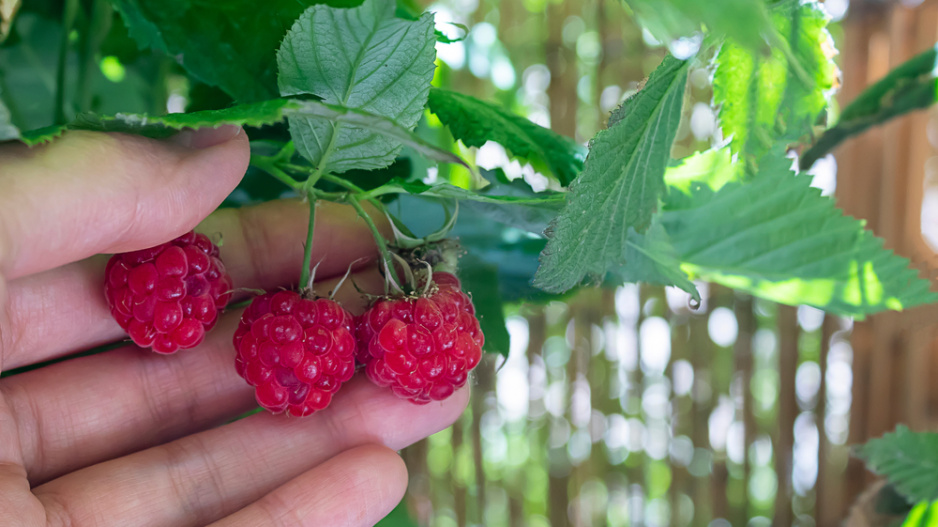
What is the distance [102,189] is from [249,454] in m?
0.23

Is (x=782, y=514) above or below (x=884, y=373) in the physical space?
below

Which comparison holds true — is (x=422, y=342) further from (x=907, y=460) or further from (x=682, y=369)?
(x=682, y=369)

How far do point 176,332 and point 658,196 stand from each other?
0.86 feet

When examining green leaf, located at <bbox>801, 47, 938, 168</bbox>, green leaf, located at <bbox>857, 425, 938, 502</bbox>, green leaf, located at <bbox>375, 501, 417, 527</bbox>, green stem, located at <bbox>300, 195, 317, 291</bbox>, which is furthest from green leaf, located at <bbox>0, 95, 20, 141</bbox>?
green leaf, located at <bbox>857, 425, 938, 502</bbox>

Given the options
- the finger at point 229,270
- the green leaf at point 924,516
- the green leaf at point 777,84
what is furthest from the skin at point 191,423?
the green leaf at point 924,516

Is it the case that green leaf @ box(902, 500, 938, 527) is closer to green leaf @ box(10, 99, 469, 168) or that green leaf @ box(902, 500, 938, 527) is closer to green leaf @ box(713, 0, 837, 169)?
green leaf @ box(713, 0, 837, 169)

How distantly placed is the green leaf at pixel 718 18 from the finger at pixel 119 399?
0.99 feet

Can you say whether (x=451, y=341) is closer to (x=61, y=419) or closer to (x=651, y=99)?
(x=651, y=99)

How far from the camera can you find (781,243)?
400mm

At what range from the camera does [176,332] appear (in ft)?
1.12

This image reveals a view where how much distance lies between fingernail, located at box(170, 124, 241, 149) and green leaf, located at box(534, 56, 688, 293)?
0.15 metres

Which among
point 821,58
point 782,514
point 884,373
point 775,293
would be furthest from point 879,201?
point 821,58

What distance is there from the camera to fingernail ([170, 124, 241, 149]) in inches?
10.8

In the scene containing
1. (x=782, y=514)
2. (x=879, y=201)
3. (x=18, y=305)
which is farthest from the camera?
(x=782, y=514)
